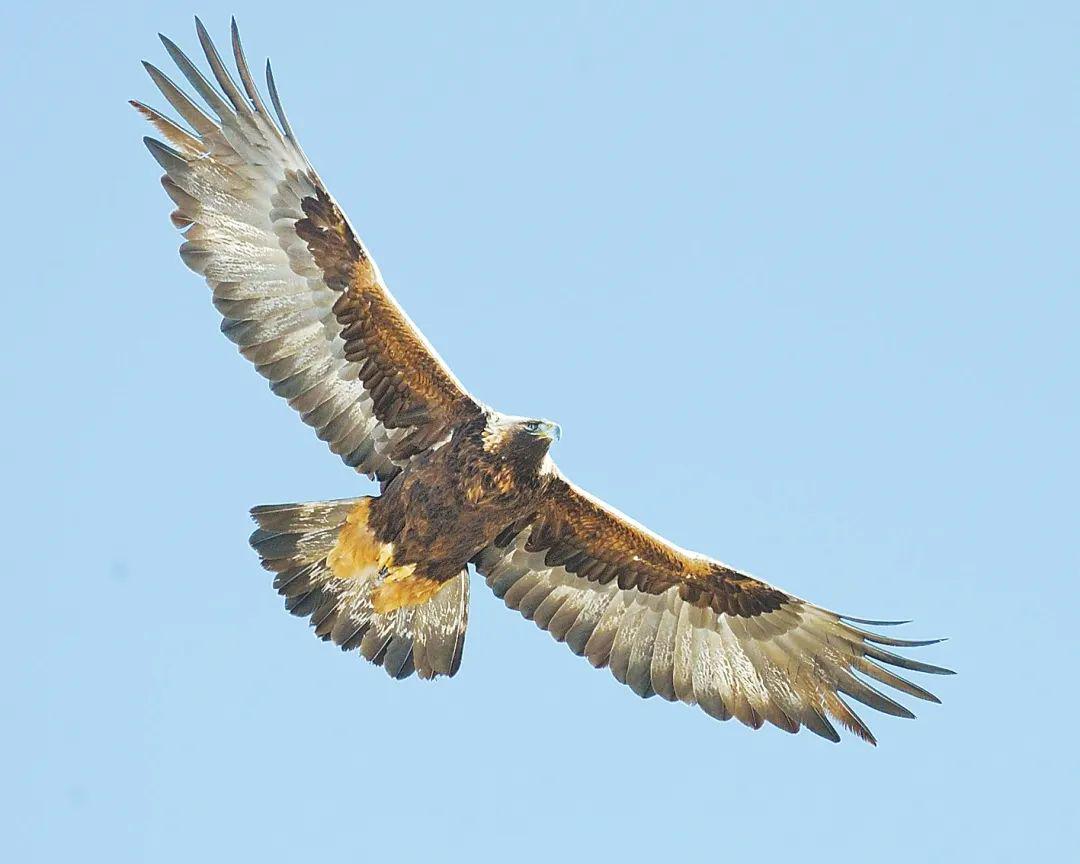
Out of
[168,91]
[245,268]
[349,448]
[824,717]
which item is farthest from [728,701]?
[168,91]

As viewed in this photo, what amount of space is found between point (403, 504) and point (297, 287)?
184 centimetres

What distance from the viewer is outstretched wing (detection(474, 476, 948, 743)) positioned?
585 inches

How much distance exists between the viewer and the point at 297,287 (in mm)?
14070

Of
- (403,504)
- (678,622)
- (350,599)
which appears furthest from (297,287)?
(678,622)

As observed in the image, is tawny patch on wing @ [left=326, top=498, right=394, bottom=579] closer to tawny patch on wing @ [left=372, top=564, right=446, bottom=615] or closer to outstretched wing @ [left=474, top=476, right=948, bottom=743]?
tawny patch on wing @ [left=372, top=564, right=446, bottom=615]

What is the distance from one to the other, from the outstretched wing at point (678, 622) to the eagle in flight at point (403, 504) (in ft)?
0.05

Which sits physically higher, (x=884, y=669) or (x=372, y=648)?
(x=884, y=669)

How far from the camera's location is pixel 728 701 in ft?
49.7

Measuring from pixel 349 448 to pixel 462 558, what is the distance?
4.02ft

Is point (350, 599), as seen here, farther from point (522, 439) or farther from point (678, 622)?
point (678, 622)

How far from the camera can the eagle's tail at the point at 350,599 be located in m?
14.1

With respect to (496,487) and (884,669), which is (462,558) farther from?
(884,669)

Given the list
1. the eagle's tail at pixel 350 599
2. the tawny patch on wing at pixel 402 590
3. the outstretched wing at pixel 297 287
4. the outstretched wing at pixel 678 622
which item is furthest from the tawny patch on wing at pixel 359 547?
the outstretched wing at pixel 678 622

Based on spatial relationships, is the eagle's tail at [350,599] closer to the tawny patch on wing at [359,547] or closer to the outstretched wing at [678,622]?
the tawny patch on wing at [359,547]
